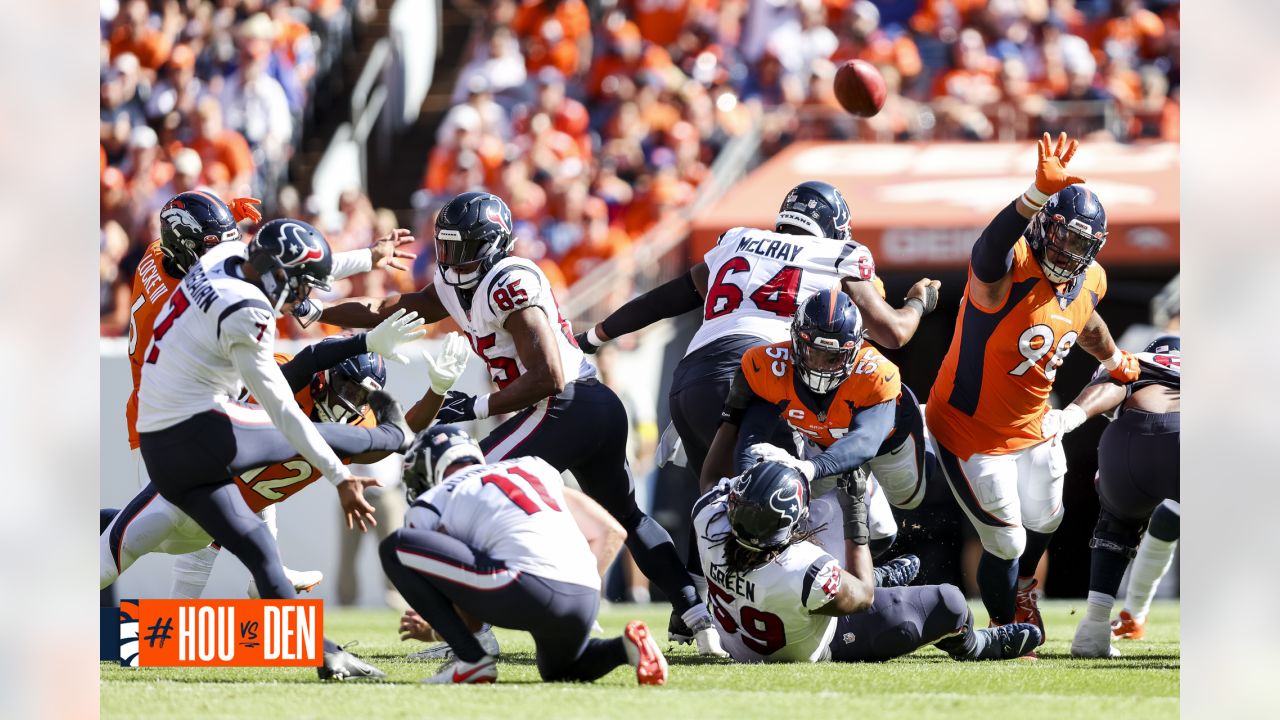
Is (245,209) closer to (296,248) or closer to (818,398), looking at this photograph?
(296,248)

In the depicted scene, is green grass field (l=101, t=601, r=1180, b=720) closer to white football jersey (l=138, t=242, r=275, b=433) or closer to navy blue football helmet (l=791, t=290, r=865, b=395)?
white football jersey (l=138, t=242, r=275, b=433)

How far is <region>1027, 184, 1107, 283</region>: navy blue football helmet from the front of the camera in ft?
22.3

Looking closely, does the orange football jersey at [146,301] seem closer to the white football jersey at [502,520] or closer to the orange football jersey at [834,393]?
the white football jersey at [502,520]

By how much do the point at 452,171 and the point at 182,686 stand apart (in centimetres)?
881

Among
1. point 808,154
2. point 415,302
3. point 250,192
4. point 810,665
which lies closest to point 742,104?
point 808,154

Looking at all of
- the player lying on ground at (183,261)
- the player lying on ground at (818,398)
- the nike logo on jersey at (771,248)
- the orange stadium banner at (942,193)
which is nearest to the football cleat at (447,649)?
the player lying on ground at (183,261)

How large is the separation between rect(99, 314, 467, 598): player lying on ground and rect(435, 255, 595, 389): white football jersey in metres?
0.23

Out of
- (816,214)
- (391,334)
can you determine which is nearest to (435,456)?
(391,334)

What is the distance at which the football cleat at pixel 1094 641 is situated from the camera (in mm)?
7035

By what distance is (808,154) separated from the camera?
12.4 m

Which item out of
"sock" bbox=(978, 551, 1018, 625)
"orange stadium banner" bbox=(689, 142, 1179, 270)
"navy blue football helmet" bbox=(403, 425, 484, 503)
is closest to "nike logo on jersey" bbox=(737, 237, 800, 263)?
"sock" bbox=(978, 551, 1018, 625)

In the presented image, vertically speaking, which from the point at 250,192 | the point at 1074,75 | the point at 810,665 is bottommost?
the point at 810,665

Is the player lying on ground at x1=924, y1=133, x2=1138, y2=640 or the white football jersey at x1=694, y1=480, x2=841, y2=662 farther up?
the player lying on ground at x1=924, y1=133, x2=1138, y2=640
